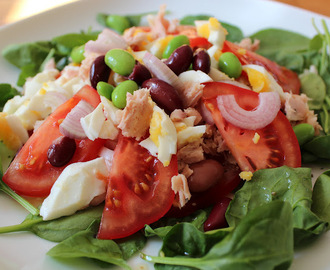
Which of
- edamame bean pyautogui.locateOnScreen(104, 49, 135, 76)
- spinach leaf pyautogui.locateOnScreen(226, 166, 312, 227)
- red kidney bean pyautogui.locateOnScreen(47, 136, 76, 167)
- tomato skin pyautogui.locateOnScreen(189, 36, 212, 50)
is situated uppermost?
edamame bean pyautogui.locateOnScreen(104, 49, 135, 76)

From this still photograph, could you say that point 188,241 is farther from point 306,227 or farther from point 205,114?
point 205,114

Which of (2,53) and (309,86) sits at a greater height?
(2,53)

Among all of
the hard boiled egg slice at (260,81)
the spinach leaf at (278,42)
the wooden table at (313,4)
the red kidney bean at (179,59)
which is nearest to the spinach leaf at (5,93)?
the red kidney bean at (179,59)

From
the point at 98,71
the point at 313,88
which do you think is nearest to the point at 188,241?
the point at 98,71

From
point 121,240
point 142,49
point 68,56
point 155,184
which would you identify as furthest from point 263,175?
point 68,56

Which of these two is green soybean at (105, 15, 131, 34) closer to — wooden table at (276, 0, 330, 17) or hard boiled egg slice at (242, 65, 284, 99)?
hard boiled egg slice at (242, 65, 284, 99)

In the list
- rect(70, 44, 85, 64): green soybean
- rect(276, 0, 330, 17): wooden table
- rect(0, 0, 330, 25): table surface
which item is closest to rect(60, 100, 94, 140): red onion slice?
rect(70, 44, 85, 64): green soybean

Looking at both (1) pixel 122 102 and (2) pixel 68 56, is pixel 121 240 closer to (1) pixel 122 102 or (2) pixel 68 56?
(1) pixel 122 102
